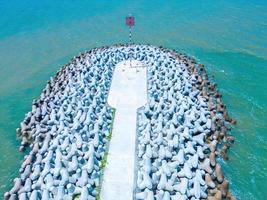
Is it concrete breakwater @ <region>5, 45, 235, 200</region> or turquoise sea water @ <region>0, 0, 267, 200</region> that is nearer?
concrete breakwater @ <region>5, 45, 235, 200</region>

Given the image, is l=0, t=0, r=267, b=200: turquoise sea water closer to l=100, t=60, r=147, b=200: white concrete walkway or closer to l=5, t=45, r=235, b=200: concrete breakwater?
l=5, t=45, r=235, b=200: concrete breakwater

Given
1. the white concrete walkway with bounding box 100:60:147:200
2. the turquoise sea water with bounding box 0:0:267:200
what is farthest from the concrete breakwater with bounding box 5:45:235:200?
the turquoise sea water with bounding box 0:0:267:200

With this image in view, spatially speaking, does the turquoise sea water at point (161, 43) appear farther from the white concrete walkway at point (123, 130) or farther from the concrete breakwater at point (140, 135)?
the white concrete walkway at point (123, 130)

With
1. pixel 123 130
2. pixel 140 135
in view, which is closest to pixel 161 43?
pixel 123 130

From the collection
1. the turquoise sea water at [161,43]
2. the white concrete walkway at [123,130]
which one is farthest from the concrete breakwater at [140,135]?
the turquoise sea water at [161,43]

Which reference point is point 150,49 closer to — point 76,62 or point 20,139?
point 76,62
